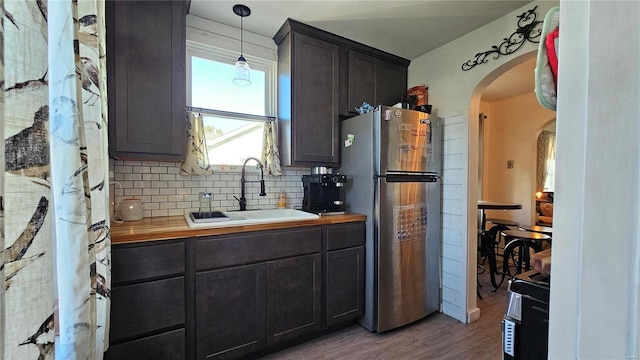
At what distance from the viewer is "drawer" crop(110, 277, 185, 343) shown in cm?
140

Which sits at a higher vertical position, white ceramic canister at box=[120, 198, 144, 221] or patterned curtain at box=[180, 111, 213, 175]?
patterned curtain at box=[180, 111, 213, 175]

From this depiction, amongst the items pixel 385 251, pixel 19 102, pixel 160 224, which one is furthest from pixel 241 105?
pixel 19 102

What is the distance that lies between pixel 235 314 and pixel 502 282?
10.3 ft

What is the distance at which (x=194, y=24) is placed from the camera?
7.12ft

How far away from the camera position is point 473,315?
2.37m

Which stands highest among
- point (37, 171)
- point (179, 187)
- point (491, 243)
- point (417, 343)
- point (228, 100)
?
point (228, 100)

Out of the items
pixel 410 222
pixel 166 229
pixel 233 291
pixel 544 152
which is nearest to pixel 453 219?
pixel 410 222

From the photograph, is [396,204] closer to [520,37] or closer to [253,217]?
[253,217]

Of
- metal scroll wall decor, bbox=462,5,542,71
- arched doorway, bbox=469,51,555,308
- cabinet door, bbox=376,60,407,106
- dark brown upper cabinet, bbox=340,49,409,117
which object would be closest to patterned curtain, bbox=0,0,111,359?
dark brown upper cabinet, bbox=340,49,409,117

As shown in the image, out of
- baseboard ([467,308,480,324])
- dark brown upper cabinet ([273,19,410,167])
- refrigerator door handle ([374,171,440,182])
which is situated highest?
dark brown upper cabinet ([273,19,410,167])

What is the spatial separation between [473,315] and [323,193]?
1.76 meters

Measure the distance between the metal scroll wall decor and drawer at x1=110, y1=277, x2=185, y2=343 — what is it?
289cm

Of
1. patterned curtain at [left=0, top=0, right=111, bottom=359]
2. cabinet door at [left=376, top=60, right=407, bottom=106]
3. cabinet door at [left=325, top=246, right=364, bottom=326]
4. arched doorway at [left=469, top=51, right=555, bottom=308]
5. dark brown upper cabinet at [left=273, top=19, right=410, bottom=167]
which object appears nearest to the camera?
patterned curtain at [left=0, top=0, right=111, bottom=359]

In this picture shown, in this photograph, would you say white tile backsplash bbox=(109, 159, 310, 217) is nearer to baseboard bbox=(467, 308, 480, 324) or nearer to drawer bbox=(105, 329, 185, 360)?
drawer bbox=(105, 329, 185, 360)
